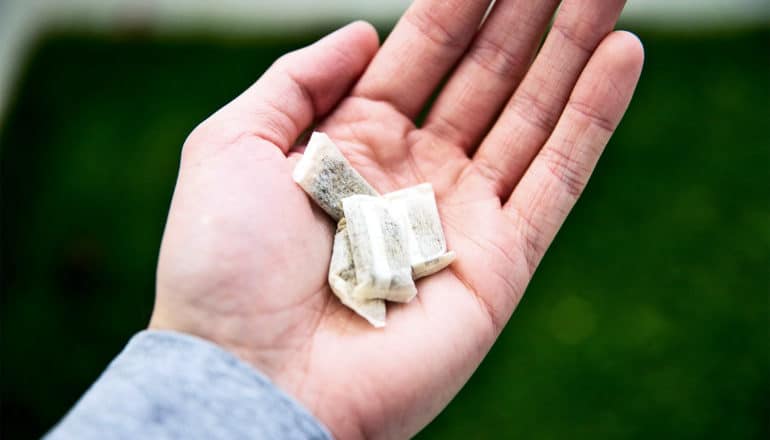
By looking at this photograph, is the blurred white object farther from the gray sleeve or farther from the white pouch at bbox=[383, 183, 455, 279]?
the gray sleeve

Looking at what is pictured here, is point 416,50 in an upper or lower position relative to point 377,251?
upper

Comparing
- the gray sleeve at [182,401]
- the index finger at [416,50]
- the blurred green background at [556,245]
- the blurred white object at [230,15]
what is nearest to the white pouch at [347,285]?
the gray sleeve at [182,401]

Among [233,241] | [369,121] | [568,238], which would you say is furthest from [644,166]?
[233,241]

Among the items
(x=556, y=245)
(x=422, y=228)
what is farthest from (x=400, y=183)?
(x=556, y=245)

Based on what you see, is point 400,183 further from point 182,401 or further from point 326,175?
point 182,401

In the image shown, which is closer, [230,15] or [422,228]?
[422,228]

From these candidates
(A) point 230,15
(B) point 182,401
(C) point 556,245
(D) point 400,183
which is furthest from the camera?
(A) point 230,15

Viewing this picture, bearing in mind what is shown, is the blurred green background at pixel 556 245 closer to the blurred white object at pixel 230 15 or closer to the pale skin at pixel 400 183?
the blurred white object at pixel 230 15
